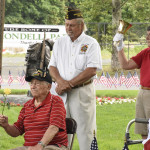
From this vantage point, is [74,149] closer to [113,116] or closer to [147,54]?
[147,54]

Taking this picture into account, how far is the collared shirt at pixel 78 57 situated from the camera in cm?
603

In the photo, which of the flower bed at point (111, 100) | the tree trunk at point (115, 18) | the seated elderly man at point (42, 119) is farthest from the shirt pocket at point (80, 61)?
Result: the tree trunk at point (115, 18)

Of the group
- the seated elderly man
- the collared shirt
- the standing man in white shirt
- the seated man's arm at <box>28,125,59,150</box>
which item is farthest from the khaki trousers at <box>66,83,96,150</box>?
the seated man's arm at <box>28,125,59,150</box>

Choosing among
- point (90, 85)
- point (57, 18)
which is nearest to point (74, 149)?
point (90, 85)

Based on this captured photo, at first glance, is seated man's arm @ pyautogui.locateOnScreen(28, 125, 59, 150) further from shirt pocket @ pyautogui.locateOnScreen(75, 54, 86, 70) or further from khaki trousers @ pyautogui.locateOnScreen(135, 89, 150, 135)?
khaki trousers @ pyautogui.locateOnScreen(135, 89, 150, 135)

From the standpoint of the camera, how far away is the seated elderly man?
4.90m

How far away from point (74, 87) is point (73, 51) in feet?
1.39

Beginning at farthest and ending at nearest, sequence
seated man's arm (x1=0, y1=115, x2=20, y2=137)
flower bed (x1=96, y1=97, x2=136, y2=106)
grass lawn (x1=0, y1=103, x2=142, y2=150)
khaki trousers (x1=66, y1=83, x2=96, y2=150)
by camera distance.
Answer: flower bed (x1=96, y1=97, x2=136, y2=106)
grass lawn (x1=0, y1=103, x2=142, y2=150)
khaki trousers (x1=66, y1=83, x2=96, y2=150)
seated man's arm (x1=0, y1=115, x2=20, y2=137)

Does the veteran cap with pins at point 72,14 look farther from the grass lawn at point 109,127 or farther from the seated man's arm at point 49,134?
the grass lawn at point 109,127

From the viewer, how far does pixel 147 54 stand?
6109mm

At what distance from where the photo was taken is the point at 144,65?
607cm

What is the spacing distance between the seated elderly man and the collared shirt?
986mm

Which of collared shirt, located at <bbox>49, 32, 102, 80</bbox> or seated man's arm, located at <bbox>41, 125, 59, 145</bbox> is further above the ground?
collared shirt, located at <bbox>49, 32, 102, 80</bbox>

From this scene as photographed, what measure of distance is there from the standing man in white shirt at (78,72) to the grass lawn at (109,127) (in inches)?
87.9
